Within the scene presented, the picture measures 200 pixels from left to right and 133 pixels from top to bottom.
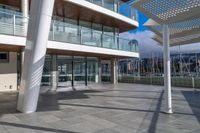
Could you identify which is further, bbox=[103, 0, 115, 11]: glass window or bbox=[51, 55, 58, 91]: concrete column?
bbox=[103, 0, 115, 11]: glass window

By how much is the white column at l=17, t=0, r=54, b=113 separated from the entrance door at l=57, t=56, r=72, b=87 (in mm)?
8823

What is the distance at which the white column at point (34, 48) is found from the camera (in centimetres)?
689

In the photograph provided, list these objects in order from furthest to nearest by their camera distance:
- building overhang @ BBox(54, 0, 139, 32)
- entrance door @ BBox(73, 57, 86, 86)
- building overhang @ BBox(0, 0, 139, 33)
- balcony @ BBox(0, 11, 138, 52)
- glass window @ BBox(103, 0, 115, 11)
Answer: entrance door @ BBox(73, 57, 86, 86)
glass window @ BBox(103, 0, 115, 11)
building overhang @ BBox(54, 0, 139, 32)
building overhang @ BBox(0, 0, 139, 33)
balcony @ BBox(0, 11, 138, 52)

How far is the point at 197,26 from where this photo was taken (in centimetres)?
1073

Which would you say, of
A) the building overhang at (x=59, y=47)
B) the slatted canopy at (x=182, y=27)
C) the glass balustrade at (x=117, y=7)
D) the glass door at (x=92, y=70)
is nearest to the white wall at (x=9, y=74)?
the building overhang at (x=59, y=47)

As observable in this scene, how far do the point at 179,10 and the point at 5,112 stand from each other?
766 cm

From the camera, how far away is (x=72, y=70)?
1708 cm

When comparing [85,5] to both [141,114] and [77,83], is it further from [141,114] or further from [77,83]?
[141,114]

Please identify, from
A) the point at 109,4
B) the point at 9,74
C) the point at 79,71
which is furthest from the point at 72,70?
the point at 109,4

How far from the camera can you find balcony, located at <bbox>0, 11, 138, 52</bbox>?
10.4 meters

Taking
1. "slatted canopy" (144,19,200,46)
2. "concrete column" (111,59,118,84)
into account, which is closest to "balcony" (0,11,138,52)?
"concrete column" (111,59,118,84)

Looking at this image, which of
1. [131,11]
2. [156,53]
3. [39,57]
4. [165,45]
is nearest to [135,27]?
[131,11]

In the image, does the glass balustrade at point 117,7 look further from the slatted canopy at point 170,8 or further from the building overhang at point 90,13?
the slatted canopy at point 170,8

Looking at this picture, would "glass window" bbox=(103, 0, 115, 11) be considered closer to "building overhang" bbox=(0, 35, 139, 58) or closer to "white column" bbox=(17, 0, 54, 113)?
"building overhang" bbox=(0, 35, 139, 58)
